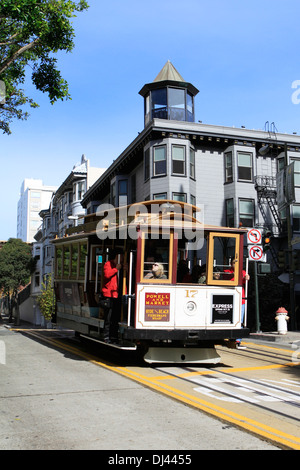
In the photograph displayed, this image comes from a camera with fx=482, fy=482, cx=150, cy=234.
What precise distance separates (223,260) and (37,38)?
837 centimetres

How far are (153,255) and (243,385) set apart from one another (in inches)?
119

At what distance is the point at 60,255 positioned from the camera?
14.0 m

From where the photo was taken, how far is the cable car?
9.38 metres

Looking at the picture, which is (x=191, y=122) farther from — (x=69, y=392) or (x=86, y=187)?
(x=69, y=392)

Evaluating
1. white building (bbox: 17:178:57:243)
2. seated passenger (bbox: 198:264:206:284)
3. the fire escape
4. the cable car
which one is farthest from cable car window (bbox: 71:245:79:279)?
white building (bbox: 17:178:57:243)

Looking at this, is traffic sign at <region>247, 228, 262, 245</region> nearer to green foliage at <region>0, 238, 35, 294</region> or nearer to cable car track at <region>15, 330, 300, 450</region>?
cable car track at <region>15, 330, 300, 450</region>

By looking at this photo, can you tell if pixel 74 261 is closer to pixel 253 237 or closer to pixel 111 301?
pixel 111 301

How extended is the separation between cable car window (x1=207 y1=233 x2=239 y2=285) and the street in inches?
75.2

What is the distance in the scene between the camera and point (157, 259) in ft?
31.7

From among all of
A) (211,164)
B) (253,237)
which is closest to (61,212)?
(211,164)

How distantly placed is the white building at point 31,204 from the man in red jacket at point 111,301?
146 m

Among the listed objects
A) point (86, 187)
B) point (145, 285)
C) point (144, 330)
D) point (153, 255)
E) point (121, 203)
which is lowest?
point (144, 330)

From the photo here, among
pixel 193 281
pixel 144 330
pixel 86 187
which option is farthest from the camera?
pixel 86 187
